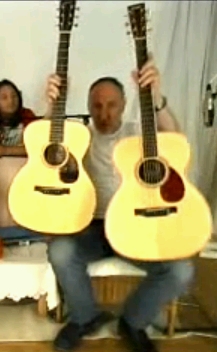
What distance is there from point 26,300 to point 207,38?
1.02 m

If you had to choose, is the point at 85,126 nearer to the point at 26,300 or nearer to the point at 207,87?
the point at 207,87

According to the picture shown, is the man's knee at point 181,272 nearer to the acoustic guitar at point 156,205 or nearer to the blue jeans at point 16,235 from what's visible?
the acoustic guitar at point 156,205

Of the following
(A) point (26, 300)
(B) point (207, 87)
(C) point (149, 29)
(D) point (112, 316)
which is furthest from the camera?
(A) point (26, 300)

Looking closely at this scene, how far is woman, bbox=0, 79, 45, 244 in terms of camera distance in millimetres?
1869

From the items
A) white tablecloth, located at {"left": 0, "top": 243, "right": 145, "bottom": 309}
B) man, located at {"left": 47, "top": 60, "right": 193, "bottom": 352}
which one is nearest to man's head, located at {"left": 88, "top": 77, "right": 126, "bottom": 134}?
man, located at {"left": 47, "top": 60, "right": 193, "bottom": 352}

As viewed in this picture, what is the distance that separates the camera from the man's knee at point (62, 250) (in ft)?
6.03

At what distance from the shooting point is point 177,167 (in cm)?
175

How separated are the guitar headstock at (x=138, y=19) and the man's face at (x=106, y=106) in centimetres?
19

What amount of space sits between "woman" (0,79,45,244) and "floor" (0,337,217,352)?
32 cm

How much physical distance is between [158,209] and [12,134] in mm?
479

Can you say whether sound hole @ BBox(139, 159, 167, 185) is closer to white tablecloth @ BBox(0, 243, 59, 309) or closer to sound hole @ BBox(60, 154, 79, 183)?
sound hole @ BBox(60, 154, 79, 183)

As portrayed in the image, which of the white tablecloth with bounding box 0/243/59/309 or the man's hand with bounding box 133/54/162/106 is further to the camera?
the white tablecloth with bounding box 0/243/59/309

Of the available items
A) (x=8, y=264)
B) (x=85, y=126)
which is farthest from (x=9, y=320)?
(x=85, y=126)

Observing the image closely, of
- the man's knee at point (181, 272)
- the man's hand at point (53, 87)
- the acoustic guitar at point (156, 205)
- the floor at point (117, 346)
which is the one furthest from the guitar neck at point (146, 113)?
the floor at point (117, 346)
